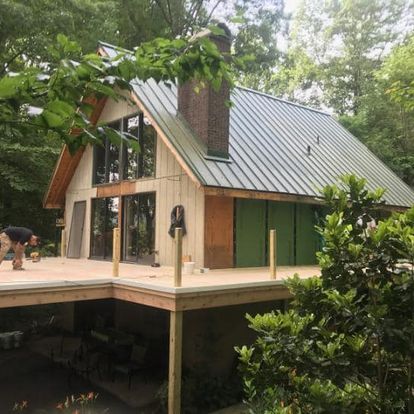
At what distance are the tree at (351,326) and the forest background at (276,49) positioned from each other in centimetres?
A: 899

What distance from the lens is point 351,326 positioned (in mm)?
3184

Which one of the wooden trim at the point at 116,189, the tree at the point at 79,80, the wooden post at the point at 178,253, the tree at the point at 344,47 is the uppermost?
the tree at the point at 344,47

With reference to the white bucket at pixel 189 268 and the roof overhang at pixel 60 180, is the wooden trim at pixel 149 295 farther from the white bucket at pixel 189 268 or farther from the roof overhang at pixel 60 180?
the roof overhang at pixel 60 180

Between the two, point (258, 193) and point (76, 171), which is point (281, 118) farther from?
point (76, 171)

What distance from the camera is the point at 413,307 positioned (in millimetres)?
3041

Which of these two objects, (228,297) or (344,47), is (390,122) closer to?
(344,47)

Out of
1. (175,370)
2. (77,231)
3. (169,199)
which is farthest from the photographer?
(77,231)

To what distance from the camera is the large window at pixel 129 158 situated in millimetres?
11188

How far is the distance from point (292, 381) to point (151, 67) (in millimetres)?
2812

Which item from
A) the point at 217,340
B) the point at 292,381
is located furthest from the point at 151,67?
the point at 217,340

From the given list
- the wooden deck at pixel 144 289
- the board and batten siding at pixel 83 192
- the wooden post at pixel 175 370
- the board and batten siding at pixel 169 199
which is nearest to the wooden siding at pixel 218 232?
the board and batten siding at pixel 169 199

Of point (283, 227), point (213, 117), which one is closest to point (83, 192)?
point (213, 117)

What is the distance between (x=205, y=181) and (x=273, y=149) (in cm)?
384

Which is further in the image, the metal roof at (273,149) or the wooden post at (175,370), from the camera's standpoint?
the metal roof at (273,149)
